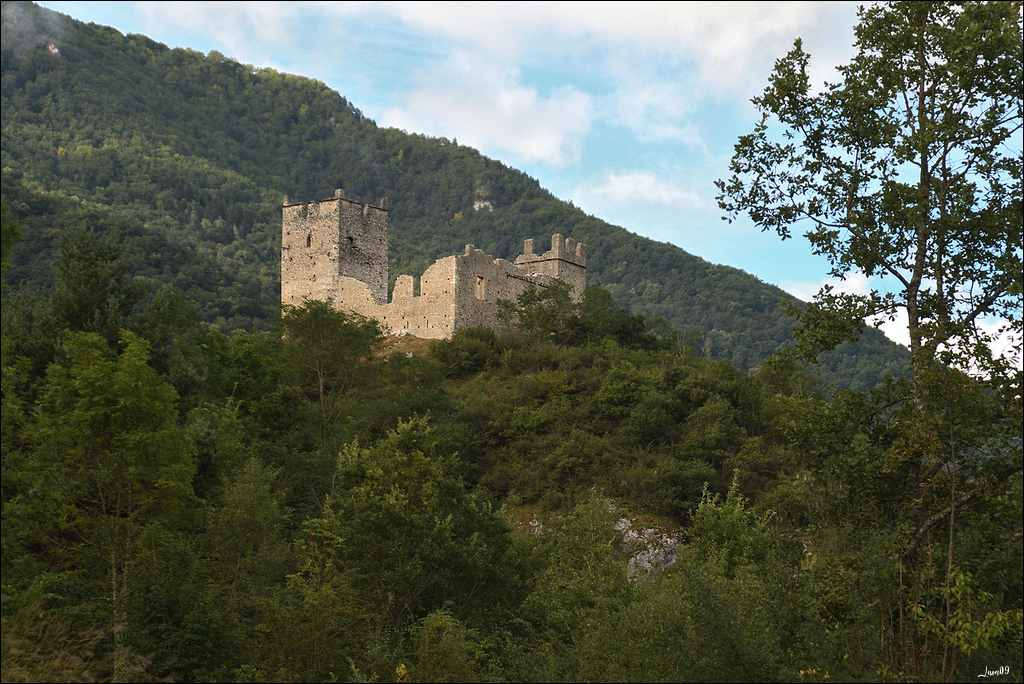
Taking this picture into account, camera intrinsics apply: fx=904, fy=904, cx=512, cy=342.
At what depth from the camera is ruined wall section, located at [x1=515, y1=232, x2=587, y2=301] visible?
141ft

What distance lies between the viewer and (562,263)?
43.1 m

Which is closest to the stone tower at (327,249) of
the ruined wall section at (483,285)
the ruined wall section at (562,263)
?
the ruined wall section at (483,285)

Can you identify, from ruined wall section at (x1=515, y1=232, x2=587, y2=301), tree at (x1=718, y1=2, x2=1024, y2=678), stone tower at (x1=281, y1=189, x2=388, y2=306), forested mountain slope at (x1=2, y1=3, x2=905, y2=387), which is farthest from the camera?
forested mountain slope at (x1=2, y1=3, x2=905, y2=387)

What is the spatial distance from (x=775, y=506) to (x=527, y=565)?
14024mm

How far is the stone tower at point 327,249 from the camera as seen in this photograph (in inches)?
1495

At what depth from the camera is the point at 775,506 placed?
98.7ft

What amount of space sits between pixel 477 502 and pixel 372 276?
20972 mm

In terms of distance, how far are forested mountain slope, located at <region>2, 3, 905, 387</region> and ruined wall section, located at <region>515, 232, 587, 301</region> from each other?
61.8 feet

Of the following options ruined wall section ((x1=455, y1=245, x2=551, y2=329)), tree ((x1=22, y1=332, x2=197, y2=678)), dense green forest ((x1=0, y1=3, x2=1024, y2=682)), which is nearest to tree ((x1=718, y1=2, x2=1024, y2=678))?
dense green forest ((x1=0, y1=3, x2=1024, y2=682))

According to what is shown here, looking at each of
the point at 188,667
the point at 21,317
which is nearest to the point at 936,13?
the point at 188,667

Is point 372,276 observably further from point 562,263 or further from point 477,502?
point 477,502

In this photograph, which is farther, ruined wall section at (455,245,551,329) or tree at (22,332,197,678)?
ruined wall section at (455,245,551,329)

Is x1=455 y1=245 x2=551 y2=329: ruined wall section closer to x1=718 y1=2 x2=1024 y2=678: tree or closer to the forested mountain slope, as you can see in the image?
the forested mountain slope

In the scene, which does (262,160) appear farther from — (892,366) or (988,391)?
(988,391)
